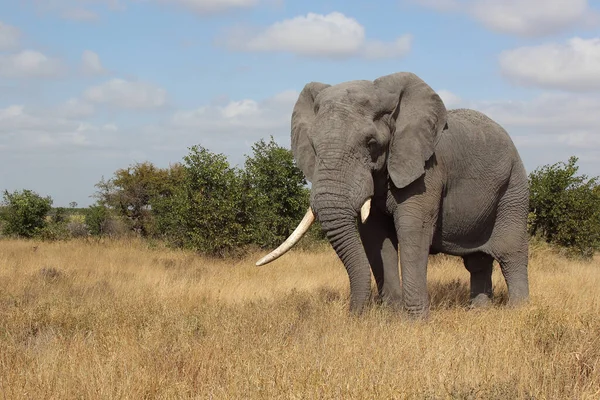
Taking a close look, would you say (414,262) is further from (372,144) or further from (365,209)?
(372,144)

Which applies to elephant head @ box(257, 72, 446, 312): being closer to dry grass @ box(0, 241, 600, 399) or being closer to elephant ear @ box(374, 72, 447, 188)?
elephant ear @ box(374, 72, 447, 188)

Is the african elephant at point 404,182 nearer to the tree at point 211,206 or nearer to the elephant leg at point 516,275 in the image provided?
the elephant leg at point 516,275

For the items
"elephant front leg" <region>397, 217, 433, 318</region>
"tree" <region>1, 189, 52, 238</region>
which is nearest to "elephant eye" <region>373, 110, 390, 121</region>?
"elephant front leg" <region>397, 217, 433, 318</region>

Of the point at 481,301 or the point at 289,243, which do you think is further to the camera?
the point at 481,301

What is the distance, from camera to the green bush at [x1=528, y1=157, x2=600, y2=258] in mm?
19875

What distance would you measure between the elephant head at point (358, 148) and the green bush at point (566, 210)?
43.2 feet

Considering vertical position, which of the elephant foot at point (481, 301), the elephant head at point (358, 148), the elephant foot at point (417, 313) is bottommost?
the elephant foot at point (481, 301)

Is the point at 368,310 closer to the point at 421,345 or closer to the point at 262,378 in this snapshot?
the point at 421,345

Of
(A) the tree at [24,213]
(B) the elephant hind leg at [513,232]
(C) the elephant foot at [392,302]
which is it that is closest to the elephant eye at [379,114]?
(C) the elephant foot at [392,302]

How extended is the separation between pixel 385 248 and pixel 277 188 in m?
11.2

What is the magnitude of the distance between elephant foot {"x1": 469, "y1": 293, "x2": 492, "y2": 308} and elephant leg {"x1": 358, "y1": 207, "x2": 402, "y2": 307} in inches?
66.6

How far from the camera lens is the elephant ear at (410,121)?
24.3 ft

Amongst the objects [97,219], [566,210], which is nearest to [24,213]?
[97,219]

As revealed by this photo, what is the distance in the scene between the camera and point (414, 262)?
7.49m
